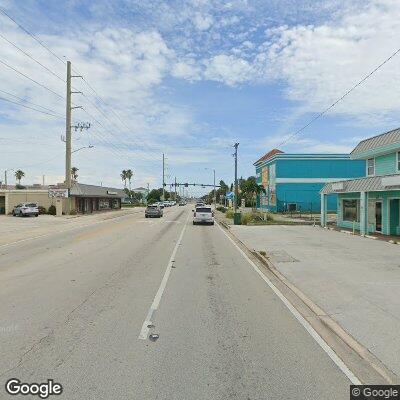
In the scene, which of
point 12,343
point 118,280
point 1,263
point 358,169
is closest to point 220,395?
point 12,343

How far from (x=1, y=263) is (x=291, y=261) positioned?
9.96 meters

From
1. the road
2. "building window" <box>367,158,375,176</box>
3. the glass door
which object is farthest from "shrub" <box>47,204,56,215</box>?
the road

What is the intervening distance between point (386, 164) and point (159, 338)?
24698mm

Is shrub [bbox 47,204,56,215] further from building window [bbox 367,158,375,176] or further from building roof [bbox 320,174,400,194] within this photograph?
building window [bbox 367,158,375,176]

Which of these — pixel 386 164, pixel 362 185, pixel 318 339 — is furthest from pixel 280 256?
pixel 386 164

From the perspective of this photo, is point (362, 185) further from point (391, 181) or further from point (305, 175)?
point (305, 175)

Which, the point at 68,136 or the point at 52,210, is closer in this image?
the point at 68,136

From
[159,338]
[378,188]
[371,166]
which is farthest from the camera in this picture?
[371,166]

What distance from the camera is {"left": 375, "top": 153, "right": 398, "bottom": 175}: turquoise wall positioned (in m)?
26.7

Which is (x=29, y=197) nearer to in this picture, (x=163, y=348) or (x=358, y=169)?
(x=358, y=169)

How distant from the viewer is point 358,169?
6356 centimetres

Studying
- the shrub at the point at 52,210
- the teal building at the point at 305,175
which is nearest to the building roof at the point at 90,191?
the shrub at the point at 52,210

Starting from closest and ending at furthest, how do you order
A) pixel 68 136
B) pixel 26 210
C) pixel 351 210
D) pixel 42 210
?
pixel 351 210 < pixel 26 210 < pixel 68 136 < pixel 42 210

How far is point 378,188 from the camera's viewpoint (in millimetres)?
24812
